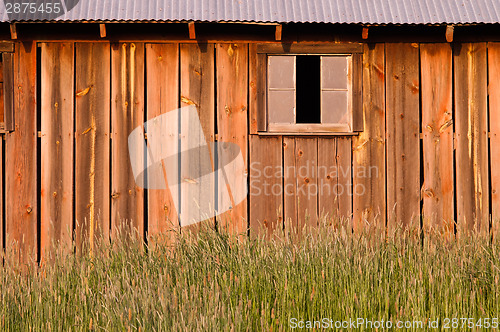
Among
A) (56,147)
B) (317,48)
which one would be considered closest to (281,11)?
(317,48)

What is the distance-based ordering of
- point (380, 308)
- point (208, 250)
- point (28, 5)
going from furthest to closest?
point (28, 5), point (208, 250), point (380, 308)

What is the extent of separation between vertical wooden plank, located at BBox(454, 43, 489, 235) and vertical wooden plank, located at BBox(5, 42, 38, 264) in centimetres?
507

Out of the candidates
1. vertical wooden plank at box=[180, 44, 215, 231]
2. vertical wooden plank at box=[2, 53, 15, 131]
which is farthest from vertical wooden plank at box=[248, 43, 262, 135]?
vertical wooden plank at box=[2, 53, 15, 131]

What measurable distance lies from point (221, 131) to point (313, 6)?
1.86 m

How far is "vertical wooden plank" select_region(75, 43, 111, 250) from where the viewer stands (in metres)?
6.39

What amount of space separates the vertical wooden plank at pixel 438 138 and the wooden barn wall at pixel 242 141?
0.01 meters

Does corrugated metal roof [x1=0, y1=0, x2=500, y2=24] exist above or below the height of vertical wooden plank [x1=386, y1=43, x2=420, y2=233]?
above

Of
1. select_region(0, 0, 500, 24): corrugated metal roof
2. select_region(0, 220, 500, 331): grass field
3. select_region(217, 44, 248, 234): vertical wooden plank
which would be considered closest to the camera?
select_region(0, 220, 500, 331): grass field

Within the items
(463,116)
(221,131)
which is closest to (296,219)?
(221,131)

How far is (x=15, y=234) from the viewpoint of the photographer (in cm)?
637

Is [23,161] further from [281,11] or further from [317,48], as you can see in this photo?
[317,48]

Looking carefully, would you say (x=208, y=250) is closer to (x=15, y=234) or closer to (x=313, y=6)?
(x=15, y=234)

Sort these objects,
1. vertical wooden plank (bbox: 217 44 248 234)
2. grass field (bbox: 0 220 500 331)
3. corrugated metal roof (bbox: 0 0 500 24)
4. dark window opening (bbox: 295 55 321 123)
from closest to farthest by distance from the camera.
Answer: grass field (bbox: 0 220 500 331), corrugated metal roof (bbox: 0 0 500 24), vertical wooden plank (bbox: 217 44 248 234), dark window opening (bbox: 295 55 321 123)

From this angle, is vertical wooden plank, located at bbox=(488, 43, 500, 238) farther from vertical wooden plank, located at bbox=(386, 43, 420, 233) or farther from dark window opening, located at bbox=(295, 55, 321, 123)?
dark window opening, located at bbox=(295, 55, 321, 123)
